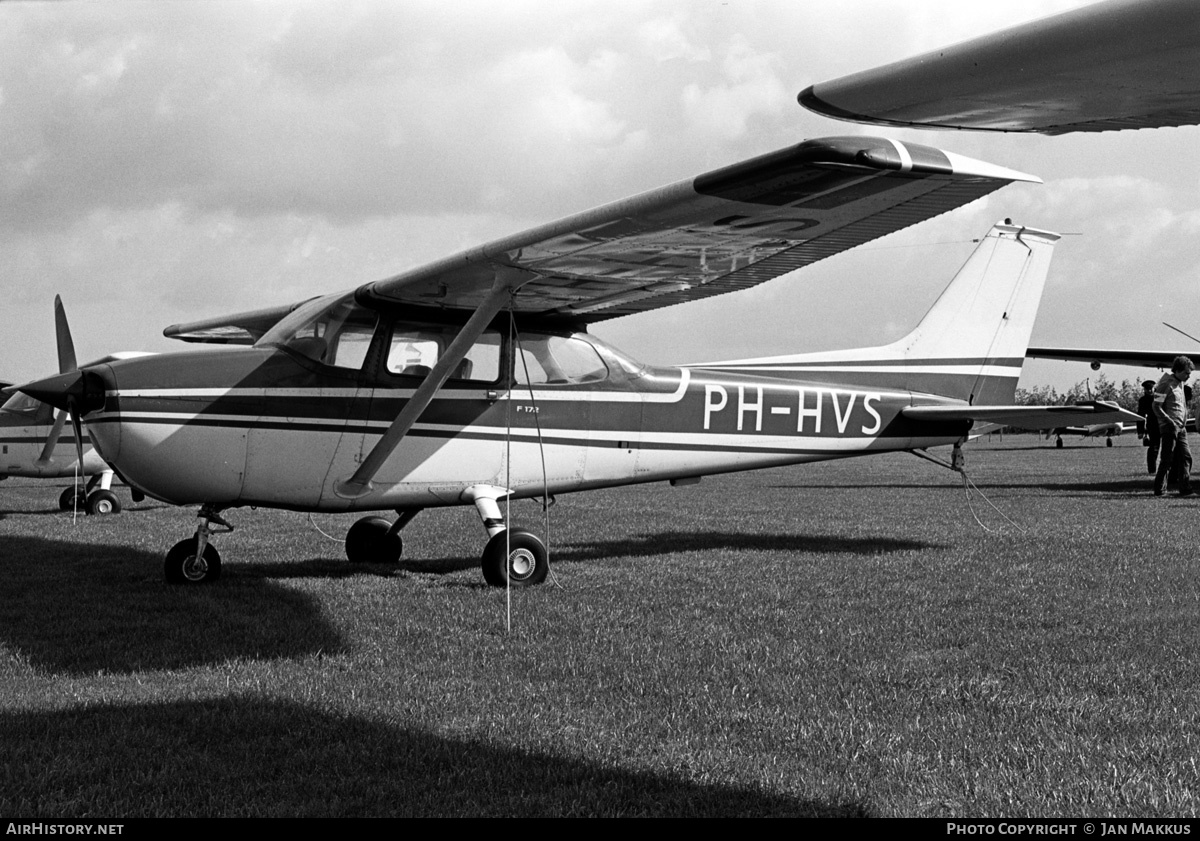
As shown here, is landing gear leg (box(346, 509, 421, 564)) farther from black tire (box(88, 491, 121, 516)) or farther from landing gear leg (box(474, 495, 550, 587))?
black tire (box(88, 491, 121, 516))

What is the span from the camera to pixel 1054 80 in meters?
1.80

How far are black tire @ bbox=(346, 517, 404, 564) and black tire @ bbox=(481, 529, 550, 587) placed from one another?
1.79 m

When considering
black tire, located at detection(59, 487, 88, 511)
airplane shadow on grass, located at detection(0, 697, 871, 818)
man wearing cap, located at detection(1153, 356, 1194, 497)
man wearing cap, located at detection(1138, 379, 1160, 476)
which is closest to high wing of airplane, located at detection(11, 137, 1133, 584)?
airplane shadow on grass, located at detection(0, 697, 871, 818)

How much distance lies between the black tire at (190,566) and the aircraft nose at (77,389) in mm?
1299

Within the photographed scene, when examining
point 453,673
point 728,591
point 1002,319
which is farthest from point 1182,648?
point 1002,319

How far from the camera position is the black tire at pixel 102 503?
14633 millimetres

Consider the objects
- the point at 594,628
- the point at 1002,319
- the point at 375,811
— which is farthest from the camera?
the point at 1002,319

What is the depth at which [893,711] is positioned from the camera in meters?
4.09

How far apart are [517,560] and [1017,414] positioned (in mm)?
4967

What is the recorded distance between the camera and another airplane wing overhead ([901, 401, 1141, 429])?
8930mm

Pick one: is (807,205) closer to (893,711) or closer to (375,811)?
(893,711)

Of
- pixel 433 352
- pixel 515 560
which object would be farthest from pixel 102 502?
pixel 515 560

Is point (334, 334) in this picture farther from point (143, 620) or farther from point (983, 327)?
point (983, 327)

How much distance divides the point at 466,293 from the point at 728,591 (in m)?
2.80
